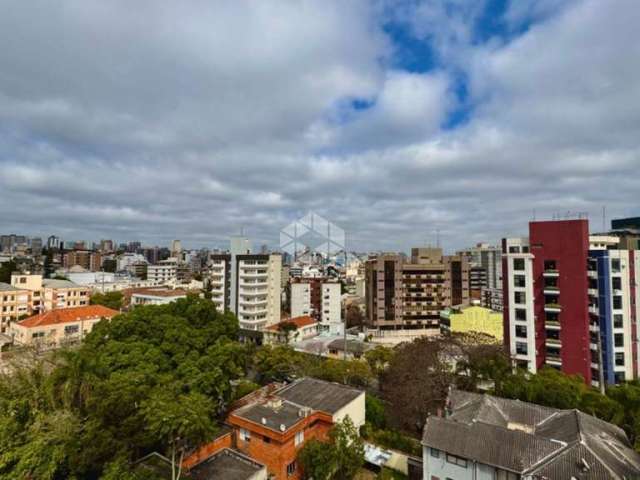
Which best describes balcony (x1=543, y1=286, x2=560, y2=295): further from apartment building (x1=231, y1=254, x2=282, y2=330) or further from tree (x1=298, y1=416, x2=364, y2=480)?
apartment building (x1=231, y1=254, x2=282, y2=330)

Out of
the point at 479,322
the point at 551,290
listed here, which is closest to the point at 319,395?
the point at 551,290

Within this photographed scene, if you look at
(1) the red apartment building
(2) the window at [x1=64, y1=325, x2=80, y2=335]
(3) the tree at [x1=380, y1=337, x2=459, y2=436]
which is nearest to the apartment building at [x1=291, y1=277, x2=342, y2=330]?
(1) the red apartment building

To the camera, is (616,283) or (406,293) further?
(406,293)

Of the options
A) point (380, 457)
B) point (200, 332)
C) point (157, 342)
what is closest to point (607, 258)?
point (380, 457)

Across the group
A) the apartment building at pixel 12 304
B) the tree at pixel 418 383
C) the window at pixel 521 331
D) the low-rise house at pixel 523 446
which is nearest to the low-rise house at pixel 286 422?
the tree at pixel 418 383

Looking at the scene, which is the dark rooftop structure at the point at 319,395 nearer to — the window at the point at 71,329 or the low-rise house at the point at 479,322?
the low-rise house at the point at 479,322

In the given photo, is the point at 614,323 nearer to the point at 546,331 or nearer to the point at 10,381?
the point at 546,331

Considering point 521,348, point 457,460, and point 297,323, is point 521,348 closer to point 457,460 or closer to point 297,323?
point 457,460
